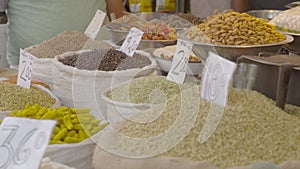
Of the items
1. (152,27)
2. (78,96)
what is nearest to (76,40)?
(152,27)

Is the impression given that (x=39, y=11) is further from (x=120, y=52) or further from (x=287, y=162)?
(x=287, y=162)

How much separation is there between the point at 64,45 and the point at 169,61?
512 mm

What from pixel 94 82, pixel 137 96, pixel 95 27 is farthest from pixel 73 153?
pixel 95 27

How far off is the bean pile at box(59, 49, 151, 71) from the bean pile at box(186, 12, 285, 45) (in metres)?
0.20

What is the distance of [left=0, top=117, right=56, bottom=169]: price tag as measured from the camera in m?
0.84

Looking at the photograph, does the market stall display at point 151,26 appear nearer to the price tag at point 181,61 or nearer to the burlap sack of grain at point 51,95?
the burlap sack of grain at point 51,95

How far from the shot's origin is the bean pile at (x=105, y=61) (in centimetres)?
150

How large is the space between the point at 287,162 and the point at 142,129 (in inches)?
12.5

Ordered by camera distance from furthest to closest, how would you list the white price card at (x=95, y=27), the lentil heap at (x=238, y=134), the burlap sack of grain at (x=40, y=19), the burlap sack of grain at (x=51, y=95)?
the burlap sack of grain at (x=40, y=19)
the white price card at (x=95, y=27)
the burlap sack of grain at (x=51, y=95)
the lentil heap at (x=238, y=134)

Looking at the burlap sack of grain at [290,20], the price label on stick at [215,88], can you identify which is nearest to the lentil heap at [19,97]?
the price label on stick at [215,88]

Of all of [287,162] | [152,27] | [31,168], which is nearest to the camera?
[31,168]

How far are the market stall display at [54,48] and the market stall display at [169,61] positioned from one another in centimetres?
21

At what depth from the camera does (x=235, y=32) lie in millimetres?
1494

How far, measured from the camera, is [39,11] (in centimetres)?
251
